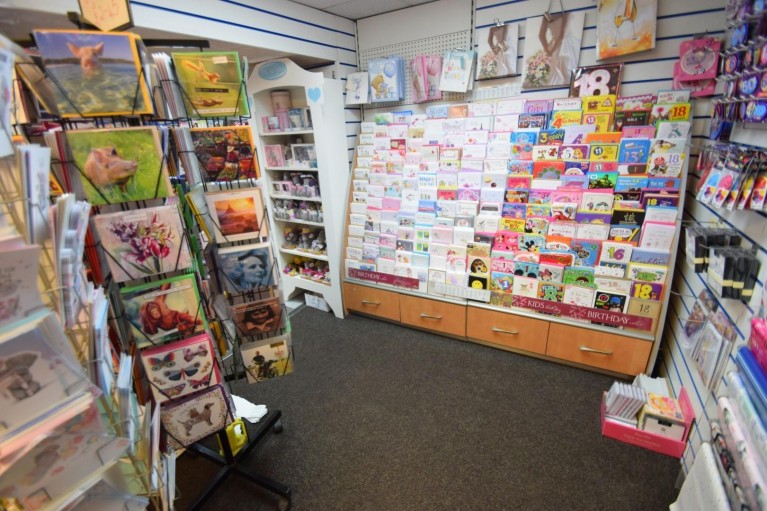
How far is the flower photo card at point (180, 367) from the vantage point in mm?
1478

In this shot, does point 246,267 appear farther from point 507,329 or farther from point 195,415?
point 507,329

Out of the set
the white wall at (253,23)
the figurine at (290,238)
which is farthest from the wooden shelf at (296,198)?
the white wall at (253,23)

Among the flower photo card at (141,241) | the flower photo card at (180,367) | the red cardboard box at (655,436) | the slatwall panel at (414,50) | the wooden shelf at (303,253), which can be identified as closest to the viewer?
the flower photo card at (141,241)

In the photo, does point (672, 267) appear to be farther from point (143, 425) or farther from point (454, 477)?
point (143, 425)

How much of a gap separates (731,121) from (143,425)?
2.98 meters

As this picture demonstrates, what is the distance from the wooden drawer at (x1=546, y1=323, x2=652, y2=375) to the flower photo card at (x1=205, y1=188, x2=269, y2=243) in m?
2.32

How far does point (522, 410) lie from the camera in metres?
2.47

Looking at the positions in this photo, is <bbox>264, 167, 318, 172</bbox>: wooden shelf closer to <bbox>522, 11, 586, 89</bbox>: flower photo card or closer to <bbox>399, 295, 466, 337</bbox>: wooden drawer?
<bbox>399, 295, 466, 337</bbox>: wooden drawer

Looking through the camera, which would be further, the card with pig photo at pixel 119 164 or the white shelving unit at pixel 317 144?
the white shelving unit at pixel 317 144

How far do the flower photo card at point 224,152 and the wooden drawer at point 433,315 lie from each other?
2.09 metres

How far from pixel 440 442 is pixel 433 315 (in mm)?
1197

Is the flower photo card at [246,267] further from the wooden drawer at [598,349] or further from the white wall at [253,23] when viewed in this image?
the wooden drawer at [598,349]

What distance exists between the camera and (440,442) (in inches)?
89.4

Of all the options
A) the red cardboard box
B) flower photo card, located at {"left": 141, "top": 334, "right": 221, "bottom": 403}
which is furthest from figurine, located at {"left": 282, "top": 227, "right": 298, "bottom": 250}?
the red cardboard box
